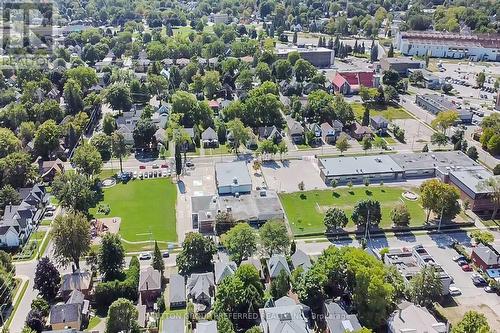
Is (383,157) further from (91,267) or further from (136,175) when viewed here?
(91,267)

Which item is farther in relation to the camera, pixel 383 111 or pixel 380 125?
pixel 383 111

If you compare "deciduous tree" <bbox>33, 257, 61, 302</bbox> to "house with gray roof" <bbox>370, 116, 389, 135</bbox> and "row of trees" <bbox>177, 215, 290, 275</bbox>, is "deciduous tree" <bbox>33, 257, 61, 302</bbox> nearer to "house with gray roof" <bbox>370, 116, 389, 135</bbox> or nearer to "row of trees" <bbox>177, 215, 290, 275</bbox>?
"row of trees" <bbox>177, 215, 290, 275</bbox>

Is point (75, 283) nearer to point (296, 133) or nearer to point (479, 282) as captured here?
point (479, 282)

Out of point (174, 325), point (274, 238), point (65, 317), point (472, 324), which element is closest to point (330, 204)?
point (274, 238)

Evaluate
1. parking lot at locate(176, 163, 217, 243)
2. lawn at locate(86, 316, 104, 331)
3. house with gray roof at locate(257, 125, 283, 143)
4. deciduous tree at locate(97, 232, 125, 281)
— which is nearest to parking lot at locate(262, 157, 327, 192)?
house with gray roof at locate(257, 125, 283, 143)

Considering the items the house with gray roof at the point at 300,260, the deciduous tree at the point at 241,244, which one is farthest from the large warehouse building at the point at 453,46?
the deciduous tree at the point at 241,244

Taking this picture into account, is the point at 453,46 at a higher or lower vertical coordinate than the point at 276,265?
higher

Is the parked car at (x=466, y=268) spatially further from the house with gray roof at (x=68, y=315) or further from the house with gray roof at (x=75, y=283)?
the house with gray roof at (x=75, y=283)
